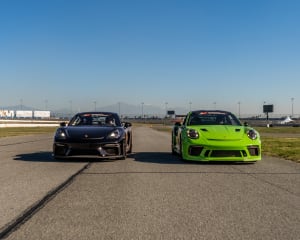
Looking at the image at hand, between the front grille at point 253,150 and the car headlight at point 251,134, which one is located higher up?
the car headlight at point 251,134

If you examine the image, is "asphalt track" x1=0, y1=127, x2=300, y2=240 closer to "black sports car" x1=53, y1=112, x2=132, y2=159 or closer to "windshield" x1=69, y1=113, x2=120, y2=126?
"black sports car" x1=53, y1=112, x2=132, y2=159

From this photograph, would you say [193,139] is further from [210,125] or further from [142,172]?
[142,172]

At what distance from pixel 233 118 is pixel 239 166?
2.09m

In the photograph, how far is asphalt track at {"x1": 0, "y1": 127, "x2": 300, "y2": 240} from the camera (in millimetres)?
4168

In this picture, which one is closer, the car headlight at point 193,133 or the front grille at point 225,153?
the front grille at point 225,153

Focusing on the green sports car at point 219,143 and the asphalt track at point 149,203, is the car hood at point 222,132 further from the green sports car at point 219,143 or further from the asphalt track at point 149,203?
the asphalt track at point 149,203

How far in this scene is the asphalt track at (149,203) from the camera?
417cm

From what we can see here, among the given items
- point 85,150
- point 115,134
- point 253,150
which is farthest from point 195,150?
point 85,150

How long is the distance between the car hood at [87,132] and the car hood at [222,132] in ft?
7.55

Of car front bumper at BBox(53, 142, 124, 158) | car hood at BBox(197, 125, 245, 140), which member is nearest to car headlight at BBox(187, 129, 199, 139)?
car hood at BBox(197, 125, 245, 140)

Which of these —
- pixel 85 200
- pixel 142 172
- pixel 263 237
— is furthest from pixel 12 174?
pixel 263 237

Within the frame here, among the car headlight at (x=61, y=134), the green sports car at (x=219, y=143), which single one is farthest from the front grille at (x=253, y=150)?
the car headlight at (x=61, y=134)

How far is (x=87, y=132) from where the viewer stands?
409 inches

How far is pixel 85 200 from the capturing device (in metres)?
5.73
